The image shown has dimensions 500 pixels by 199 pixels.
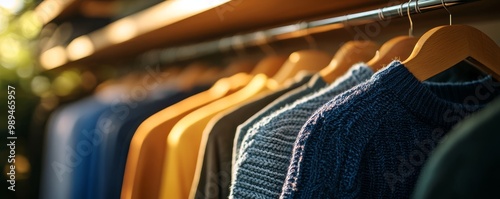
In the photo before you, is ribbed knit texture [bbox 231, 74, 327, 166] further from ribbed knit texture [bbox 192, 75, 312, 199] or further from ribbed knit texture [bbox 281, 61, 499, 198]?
ribbed knit texture [bbox 281, 61, 499, 198]

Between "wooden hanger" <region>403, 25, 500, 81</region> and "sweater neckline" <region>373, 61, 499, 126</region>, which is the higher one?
"wooden hanger" <region>403, 25, 500, 81</region>

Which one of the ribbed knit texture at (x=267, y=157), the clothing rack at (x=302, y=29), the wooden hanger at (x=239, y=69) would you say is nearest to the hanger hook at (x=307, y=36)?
the clothing rack at (x=302, y=29)

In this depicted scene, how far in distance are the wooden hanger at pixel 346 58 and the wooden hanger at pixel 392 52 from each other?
85 mm

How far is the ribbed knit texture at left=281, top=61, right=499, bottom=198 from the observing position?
465 mm

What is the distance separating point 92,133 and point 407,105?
3.04ft

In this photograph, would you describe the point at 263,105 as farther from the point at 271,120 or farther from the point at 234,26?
the point at 234,26

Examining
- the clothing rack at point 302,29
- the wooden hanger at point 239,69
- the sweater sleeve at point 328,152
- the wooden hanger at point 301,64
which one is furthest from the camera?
the wooden hanger at point 239,69

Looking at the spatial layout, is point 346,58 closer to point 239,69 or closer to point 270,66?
point 270,66

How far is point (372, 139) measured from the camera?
1.67ft

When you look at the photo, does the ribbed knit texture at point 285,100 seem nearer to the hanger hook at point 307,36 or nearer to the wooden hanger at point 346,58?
the wooden hanger at point 346,58

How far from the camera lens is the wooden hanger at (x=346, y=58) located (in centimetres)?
74

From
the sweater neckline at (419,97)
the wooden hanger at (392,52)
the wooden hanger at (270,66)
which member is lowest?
the sweater neckline at (419,97)

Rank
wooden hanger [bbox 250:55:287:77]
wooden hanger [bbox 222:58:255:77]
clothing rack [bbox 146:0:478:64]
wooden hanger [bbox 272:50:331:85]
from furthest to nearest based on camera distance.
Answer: wooden hanger [bbox 222:58:255:77] < wooden hanger [bbox 250:55:287:77] < wooden hanger [bbox 272:50:331:85] < clothing rack [bbox 146:0:478:64]

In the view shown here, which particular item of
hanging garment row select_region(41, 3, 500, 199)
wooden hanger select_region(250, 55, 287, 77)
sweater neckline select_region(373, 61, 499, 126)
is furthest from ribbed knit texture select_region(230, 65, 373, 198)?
wooden hanger select_region(250, 55, 287, 77)
